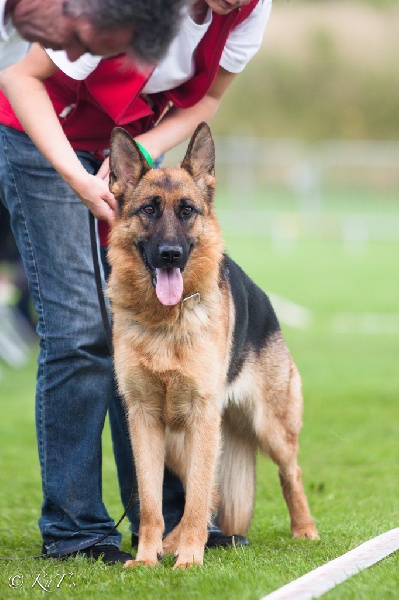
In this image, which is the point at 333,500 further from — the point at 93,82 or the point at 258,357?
the point at 93,82

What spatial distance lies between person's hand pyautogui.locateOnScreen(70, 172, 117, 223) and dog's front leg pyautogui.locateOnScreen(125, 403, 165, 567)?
2.58 feet

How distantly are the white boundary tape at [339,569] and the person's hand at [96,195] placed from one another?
5.37 ft

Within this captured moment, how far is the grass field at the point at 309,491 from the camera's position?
3.62 meters

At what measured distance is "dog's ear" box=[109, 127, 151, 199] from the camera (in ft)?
14.0

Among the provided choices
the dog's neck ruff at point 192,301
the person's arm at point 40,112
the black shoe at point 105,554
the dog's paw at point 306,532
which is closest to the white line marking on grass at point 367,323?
the dog's paw at point 306,532

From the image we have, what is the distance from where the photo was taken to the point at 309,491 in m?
5.87

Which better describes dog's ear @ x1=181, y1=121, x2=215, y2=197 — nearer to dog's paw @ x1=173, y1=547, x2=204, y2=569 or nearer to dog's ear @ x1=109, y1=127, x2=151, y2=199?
dog's ear @ x1=109, y1=127, x2=151, y2=199

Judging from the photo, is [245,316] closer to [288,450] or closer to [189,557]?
[288,450]

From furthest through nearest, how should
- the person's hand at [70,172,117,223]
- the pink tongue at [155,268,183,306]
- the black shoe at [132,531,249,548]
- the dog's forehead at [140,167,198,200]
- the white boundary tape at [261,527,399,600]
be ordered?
the black shoe at [132,531,249,548] < the dog's forehead at [140,167,198,200] < the pink tongue at [155,268,183,306] < the person's hand at [70,172,117,223] < the white boundary tape at [261,527,399,600]

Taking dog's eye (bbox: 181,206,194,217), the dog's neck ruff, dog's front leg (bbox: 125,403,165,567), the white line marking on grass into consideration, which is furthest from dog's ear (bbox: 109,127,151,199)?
the white line marking on grass

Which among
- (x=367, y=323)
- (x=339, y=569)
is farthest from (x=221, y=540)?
(x=367, y=323)

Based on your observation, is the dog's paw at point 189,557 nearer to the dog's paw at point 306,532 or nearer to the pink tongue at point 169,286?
the dog's paw at point 306,532

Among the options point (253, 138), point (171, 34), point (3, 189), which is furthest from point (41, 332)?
point (253, 138)

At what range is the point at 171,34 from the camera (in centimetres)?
280
